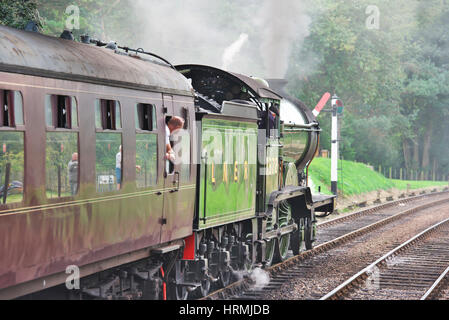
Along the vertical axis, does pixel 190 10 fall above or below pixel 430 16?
below

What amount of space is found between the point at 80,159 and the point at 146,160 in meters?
1.47

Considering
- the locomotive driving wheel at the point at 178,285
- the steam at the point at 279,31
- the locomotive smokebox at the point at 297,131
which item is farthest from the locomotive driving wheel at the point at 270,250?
the steam at the point at 279,31

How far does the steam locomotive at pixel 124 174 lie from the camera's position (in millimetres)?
6043

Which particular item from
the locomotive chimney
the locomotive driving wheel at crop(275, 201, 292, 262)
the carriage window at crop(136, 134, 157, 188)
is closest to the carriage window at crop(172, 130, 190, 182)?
the carriage window at crop(136, 134, 157, 188)

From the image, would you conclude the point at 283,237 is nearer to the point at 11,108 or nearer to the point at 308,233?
the point at 308,233

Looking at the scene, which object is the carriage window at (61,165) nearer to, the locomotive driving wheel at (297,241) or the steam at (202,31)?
the locomotive driving wheel at (297,241)

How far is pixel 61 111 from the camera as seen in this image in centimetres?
662

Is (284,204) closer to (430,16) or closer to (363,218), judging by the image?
(363,218)

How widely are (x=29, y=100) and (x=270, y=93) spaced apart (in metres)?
7.36

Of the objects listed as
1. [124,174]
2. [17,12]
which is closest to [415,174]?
[17,12]

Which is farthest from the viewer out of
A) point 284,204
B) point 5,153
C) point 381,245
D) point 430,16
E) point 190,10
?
point 430,16

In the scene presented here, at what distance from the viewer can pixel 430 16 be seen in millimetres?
67125

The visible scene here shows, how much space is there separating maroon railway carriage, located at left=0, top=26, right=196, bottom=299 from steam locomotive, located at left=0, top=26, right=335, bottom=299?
13 mm
